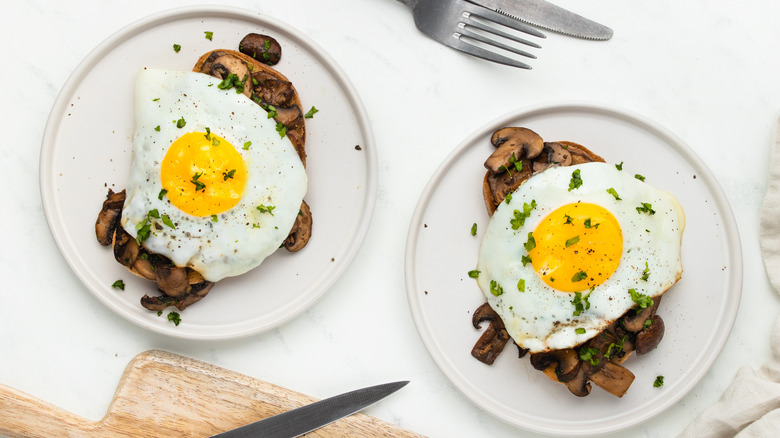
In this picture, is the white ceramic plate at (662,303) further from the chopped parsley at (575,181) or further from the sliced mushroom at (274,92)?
the sliced mushroom at (274,92)

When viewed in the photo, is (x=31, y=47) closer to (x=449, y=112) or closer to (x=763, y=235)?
(x=449, y=112)

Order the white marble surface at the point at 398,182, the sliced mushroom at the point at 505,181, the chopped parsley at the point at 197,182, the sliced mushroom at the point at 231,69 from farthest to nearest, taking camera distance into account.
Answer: the white marble surface at the point at 398,182
the sliced mushroom at the point at 505,181
the sliced mushroom at the point at 231,69
the chopped parsley at the point at 197,182

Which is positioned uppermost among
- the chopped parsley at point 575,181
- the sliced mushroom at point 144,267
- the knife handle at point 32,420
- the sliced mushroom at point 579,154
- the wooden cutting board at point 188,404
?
the sliced mushroom at point 579,154

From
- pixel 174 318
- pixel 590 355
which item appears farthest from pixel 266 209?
pixel 590 355

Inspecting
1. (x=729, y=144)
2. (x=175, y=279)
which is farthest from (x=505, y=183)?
(x=175, y=279)

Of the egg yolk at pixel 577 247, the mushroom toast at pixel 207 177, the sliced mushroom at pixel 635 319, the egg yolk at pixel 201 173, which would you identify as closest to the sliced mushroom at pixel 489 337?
the egg yolk at pixel 577 247
